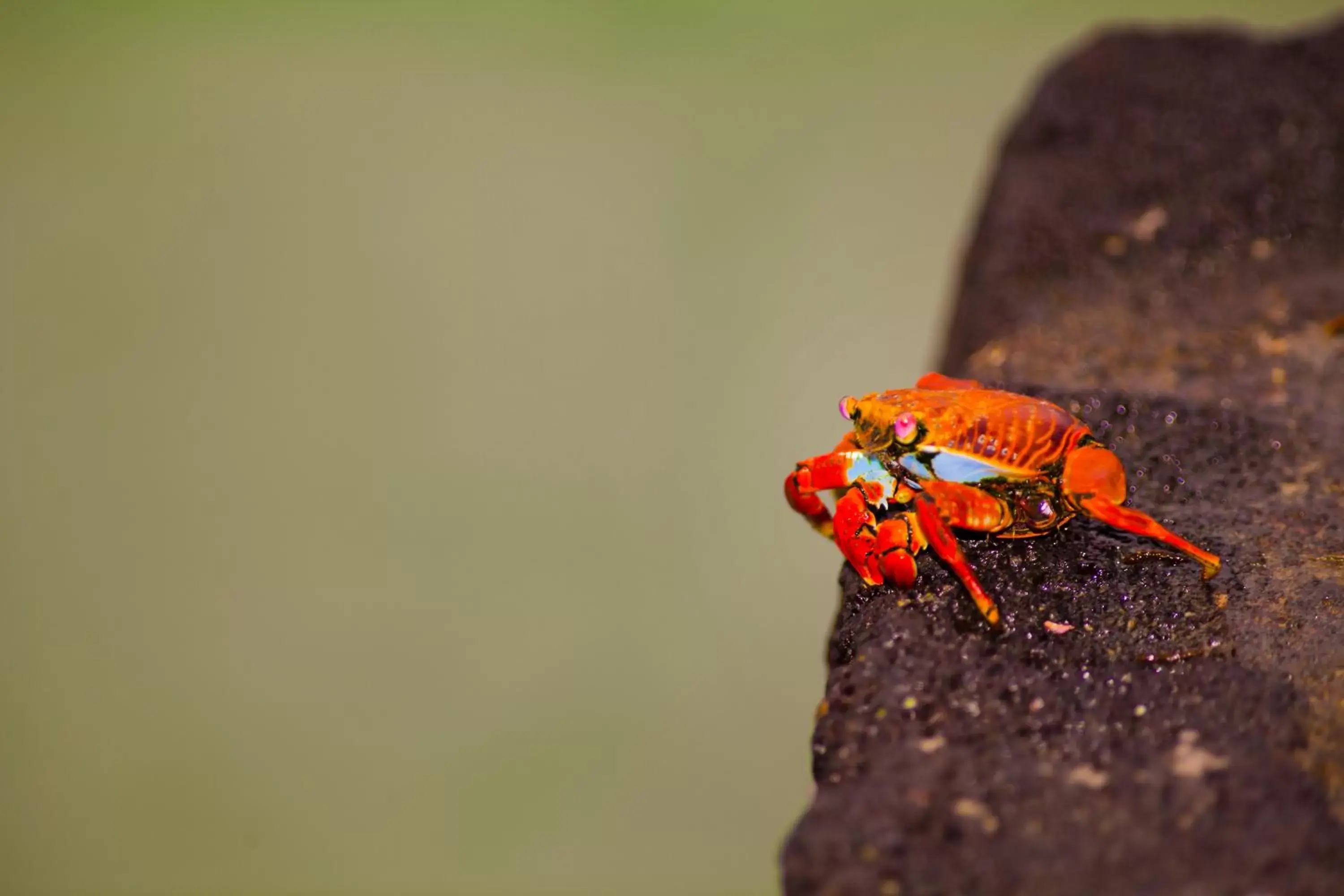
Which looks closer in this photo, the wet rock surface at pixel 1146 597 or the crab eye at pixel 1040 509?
the wet rock surface at pixel 1146 597

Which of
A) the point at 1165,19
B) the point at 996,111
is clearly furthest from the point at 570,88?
the point at 1165,19

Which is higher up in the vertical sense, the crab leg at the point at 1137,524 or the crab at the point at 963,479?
the crab at the point at 963,479

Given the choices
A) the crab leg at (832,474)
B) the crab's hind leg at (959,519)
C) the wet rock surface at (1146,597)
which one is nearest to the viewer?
the wet rock surface at (1146,597)

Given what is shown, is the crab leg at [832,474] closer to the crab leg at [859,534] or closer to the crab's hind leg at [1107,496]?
the crab leg at [859,534]

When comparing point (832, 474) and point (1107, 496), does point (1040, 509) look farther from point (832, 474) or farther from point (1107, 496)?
point (832, 474)

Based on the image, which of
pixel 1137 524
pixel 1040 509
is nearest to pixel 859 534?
pixel 1040 509

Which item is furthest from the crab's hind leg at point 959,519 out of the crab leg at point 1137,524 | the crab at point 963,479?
the crab leg at point 1137,524

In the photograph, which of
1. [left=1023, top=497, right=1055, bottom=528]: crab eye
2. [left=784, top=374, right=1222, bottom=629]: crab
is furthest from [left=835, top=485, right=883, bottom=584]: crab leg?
[left=1023, top=497, right=1055, bottom=528]: crab eye
